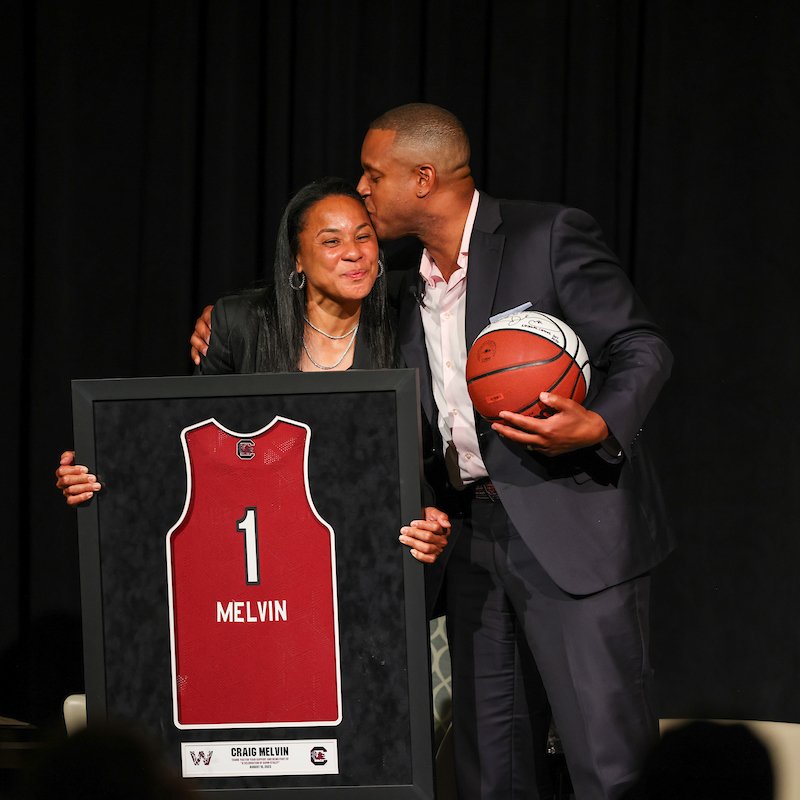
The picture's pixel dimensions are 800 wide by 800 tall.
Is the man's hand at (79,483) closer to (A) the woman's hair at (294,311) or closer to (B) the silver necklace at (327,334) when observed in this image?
(A) the woman's hair at (294,311)

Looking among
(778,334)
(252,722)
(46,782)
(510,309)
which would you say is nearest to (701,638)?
(778,334)

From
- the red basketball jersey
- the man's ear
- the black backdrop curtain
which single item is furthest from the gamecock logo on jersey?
the black backdrop curtain

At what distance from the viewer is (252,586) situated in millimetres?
1920

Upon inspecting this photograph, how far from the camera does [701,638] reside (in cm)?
326

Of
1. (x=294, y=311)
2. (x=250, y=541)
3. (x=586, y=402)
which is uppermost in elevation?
(x=294, y=311)

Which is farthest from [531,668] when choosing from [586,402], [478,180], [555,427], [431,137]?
[478,180]

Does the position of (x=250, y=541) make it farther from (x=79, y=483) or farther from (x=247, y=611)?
(x=79, y=483)

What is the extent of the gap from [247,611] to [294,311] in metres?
0.79

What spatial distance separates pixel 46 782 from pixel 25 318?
283cm

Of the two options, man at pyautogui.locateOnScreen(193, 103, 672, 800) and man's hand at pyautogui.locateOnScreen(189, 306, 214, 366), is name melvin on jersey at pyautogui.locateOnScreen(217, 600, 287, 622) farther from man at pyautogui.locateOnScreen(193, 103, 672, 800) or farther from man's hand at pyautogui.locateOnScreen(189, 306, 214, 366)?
man's hand at pyautogui.locateOnScreen(189, 306, 214, 366)

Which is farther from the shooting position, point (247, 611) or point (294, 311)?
point (294, 311)

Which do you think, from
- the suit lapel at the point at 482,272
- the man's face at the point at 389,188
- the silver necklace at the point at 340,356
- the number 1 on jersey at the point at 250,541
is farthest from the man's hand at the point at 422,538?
the man's face at the point at 389,188

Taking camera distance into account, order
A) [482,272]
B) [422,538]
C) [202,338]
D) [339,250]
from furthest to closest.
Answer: [202,338] → [339,250] → [482,272] → [422,538]

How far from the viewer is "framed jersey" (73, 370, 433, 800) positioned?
1.89 m
